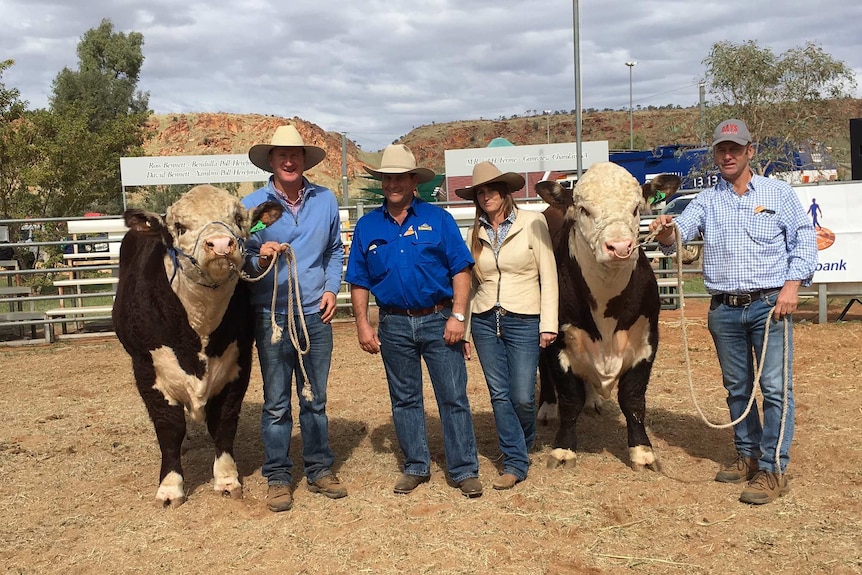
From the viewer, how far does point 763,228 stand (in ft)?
13.6

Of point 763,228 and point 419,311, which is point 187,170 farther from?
point 763,228

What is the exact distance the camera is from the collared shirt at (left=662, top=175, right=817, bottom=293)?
4.11 meters

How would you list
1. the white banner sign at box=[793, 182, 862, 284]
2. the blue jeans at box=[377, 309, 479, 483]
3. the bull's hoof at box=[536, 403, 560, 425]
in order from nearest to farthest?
1. the blue jeans at box=[377, 309, 479, 483]
2. the bull's hoof at box=[536, 403, 560, 425]
3. the white banner sign at box=[793, 182, 862, 284]

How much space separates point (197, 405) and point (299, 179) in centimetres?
150

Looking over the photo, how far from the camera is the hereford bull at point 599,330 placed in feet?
15.3

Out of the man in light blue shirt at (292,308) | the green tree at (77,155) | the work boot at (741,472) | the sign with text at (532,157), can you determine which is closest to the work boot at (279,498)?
the man in light blue shirt at (292,308)

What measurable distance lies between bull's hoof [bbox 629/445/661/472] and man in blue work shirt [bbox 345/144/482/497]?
106cm

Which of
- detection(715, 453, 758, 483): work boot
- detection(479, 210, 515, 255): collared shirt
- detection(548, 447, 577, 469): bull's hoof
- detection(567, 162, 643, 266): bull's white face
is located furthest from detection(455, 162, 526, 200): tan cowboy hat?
detection(715, 453, 758, 483): work boot

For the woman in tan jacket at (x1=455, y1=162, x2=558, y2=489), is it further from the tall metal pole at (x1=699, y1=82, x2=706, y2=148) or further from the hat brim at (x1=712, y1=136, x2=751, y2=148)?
the tall metal pole at (x1=699, y1=82, x2=706, y2=148)

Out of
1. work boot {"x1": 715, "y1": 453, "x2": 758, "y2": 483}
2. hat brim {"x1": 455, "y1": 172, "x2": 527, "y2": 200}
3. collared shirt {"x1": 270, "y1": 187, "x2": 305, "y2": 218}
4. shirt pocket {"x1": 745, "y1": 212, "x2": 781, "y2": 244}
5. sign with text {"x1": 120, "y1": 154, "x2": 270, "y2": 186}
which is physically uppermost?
sign with text {"x1": 120, "y1": 154, "x2": 270, "y2": 186}

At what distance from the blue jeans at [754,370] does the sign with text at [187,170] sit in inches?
495

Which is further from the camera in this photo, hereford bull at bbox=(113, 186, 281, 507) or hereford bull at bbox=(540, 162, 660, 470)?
hereford bull at bbox=(540, 162, 660, 470)

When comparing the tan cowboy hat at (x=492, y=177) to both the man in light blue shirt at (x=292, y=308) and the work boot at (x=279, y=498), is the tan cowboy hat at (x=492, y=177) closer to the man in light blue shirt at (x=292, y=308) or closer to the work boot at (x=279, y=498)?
the man in light blue shirt at (x=292, y=308)

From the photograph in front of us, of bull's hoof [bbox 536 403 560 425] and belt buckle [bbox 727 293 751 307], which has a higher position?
belt buckle [bbox 727 293 751 307]
